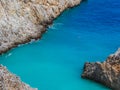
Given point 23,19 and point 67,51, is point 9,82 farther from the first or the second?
point 23,19

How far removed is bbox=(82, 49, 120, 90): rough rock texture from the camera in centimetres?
4172

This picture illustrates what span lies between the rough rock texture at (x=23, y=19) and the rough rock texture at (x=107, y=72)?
12.1 metres

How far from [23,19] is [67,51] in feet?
30.5

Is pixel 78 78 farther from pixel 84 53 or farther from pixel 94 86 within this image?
pixel 84 53

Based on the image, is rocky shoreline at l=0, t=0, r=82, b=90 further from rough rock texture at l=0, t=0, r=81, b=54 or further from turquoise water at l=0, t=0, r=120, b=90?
turquoise water at l=0, t=0, r=120, b=90

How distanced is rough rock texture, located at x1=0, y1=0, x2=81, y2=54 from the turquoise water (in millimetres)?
1170

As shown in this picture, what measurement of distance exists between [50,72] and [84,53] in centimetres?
668

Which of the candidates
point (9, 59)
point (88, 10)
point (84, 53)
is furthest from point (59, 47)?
point (88, 10)

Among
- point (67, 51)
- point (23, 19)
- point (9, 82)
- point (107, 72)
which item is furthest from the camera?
point (23, 19)

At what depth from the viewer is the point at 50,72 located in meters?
46.0

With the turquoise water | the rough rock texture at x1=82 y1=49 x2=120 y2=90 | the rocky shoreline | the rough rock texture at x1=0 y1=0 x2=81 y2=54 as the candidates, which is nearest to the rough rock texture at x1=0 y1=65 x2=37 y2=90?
the turquoise water

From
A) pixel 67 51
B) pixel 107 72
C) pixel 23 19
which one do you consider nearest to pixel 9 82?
pixel 107 72

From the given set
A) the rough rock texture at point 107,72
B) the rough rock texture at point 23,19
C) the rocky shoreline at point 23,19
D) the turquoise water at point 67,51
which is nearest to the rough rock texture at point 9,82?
the turquoise water at point 67,51

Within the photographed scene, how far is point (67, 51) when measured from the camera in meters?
51.6
